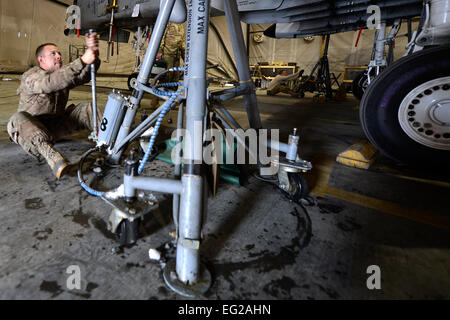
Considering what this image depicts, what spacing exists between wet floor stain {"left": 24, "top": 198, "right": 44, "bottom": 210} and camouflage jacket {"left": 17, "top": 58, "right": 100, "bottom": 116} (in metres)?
0.86

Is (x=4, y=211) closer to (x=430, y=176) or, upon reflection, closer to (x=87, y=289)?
(x=87, y=289)

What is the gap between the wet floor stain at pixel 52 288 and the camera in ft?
2.51

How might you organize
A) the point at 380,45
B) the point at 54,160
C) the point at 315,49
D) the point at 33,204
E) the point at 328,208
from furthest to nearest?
the point at 315,49, the point at 380,45, the point at 54,160, the point at 328,208, the point at 33,204

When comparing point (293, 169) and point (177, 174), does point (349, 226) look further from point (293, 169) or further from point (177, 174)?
point (177, 174)

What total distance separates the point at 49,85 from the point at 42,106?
0.32 meters

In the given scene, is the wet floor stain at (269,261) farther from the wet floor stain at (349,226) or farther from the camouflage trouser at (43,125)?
the camouflage trouser at (43,125)

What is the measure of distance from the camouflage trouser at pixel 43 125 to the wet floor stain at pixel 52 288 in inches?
50.0

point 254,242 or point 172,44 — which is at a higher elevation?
point 172,44

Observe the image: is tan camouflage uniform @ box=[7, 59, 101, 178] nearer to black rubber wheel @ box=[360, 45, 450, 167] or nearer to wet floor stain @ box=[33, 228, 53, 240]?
wet floor stain @ box=[33, 228, 53, 240]

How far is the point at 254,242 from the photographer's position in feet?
3.48

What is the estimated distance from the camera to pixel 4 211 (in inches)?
46.6

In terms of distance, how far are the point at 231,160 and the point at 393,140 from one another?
48.2 inches

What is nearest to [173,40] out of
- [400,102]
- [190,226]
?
[400,102]
